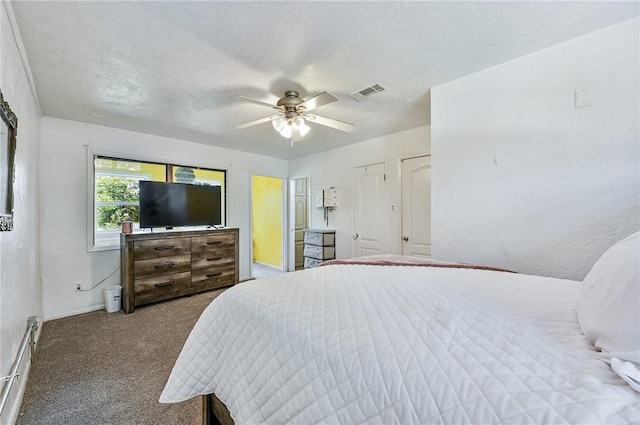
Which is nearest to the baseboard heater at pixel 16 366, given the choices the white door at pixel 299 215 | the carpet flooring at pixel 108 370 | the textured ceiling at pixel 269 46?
the carpet flooring at pixel 108 370

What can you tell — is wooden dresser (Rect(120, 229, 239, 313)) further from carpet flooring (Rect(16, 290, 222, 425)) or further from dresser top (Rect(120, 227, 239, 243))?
carpet flooring (Rect(16, 290, 222, 425))

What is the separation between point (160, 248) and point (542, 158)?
411 cm

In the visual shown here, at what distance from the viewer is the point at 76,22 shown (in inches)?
60.5

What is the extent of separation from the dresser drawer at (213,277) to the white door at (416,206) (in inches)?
107

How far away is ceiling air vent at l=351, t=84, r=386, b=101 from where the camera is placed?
233 cm

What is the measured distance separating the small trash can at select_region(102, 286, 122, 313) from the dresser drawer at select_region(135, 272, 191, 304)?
0.26m

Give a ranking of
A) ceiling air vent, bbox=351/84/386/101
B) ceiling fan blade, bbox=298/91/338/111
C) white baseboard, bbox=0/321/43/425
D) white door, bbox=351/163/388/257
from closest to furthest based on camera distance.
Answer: white baseboard, bbox=0/321/43/425 < ceiling fan blade, bbox=298/91/338/111 < ceiling air vent, bbox=351/84/386/101 < white door, bbox=351/163/388/257

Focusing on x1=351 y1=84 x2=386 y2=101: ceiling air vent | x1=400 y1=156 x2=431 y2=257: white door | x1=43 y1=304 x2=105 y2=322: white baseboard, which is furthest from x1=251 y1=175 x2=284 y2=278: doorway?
x1=351 y1=84 x2=386 y2=101: ceiling air vent

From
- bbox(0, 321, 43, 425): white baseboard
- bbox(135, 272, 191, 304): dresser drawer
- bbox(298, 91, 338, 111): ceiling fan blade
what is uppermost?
bbox(298, 91, 338, 111): ceiling fan blade

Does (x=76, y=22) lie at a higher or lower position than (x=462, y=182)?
higher

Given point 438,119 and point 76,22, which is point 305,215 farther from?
point 76,22

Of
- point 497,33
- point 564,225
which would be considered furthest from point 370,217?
point 497,33

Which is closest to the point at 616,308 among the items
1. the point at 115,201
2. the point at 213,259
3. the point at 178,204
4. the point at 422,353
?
the point at 422,353

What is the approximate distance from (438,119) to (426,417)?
2356 millimetres
